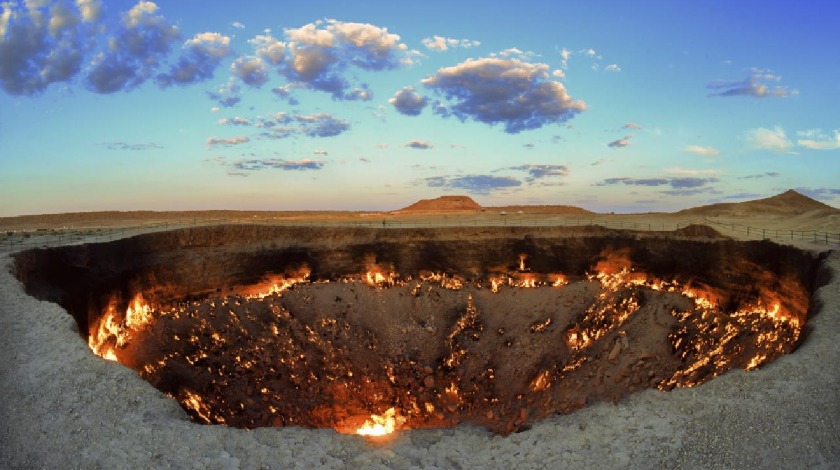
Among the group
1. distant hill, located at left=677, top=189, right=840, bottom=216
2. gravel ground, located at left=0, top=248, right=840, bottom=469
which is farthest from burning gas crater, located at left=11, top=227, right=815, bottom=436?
distant hill, located at left=677, top=189, right=840, bottom=216

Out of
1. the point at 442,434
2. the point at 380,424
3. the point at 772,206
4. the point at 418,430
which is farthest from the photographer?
the point at 772,206

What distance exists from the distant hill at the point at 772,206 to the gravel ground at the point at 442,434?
70304 mm

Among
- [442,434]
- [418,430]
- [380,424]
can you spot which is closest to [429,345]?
[380,424]

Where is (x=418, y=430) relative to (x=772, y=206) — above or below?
below

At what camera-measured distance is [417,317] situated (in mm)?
33531

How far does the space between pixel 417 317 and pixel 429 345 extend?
99.0 inches

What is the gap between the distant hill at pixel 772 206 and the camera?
73125mm

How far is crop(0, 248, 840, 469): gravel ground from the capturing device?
11.3m

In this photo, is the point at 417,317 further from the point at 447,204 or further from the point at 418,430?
the point at 447,204

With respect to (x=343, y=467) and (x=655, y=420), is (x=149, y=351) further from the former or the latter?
(x=655, y=420)

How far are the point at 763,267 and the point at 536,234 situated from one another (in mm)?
13997

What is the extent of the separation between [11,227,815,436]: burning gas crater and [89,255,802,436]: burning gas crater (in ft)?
0.32

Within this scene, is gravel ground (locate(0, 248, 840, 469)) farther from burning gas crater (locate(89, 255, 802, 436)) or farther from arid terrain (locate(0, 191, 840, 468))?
burning gas crater (locate(89, 255, 802, 436))

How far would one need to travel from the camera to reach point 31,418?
12.6 meters
